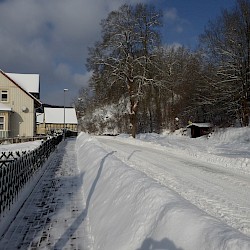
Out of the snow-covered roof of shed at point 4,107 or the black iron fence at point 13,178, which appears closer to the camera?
the black iron fence at point 13,178

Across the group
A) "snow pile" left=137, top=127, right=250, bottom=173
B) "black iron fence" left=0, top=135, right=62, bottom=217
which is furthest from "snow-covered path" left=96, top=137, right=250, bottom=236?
"black iron fence" left=0, top=135, right=62, bottom=217

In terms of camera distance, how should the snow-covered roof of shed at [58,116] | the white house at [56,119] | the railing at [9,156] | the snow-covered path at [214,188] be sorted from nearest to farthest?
1. the snow-covered path at [214,188]
2. the railing at [9,156]
3. the snow-covered roof of shed at [58,116]
4. the white house at [56,119]

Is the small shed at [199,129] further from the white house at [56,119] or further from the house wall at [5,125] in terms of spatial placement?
the white house at [56,119]

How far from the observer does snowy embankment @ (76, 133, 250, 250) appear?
10.4 feet

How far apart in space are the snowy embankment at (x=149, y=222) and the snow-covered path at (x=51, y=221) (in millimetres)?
340

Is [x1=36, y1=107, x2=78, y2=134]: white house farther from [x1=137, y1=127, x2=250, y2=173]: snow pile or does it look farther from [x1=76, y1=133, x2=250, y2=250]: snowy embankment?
[x1=76, y1=133, x2=250, y2=250]: snowy embankment

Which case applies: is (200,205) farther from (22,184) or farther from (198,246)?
(22,184)

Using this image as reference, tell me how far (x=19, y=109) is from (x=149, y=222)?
34762 mm

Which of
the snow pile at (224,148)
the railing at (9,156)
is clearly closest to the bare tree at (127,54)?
the snow pile at (224,148)

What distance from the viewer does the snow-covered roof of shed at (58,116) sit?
82.6m

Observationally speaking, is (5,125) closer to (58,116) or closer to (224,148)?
(224,148)

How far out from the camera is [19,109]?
36562 millimetres

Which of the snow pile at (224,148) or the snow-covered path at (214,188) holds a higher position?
the snow pile at (224,148)

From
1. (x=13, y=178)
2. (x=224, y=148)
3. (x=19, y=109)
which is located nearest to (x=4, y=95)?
(x=19, y=109)
